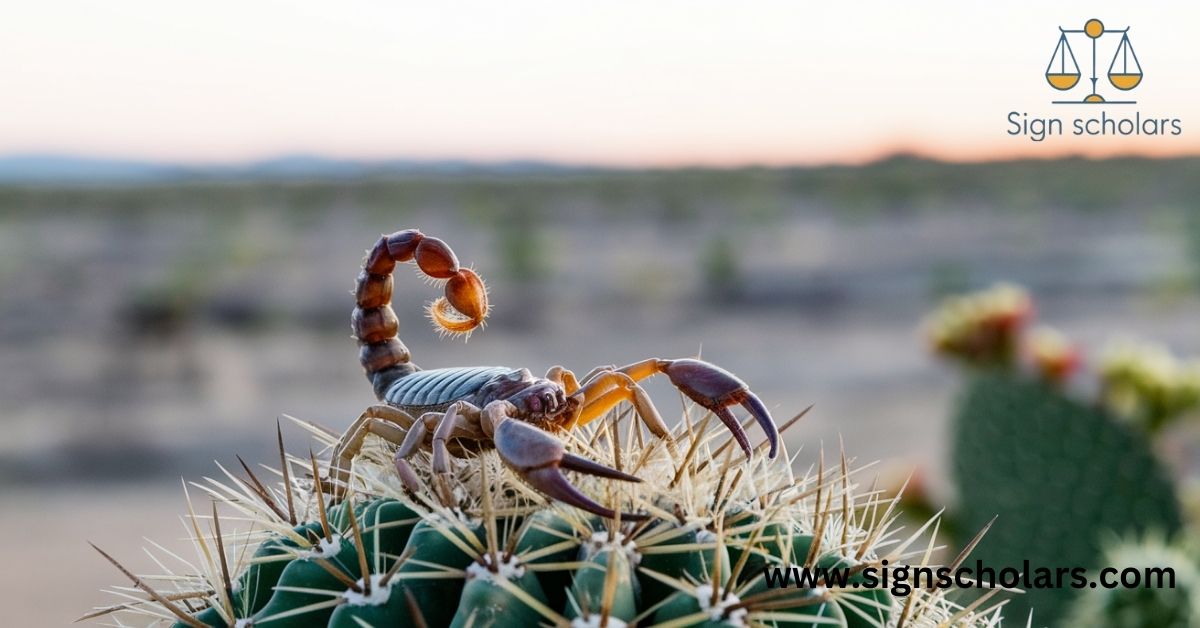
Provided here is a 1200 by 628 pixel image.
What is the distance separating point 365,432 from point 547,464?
0.43 m

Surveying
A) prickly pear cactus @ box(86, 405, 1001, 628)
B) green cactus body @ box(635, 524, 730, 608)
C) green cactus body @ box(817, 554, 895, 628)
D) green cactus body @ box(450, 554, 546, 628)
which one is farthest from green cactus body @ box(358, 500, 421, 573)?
green cactus body @ box(817, 554, 895, 628)

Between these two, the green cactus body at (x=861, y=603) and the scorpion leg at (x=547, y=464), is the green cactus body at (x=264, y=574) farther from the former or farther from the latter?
the green cactus body at (x=861, y=603)

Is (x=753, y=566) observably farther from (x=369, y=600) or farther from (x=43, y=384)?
(x=43, y=384)

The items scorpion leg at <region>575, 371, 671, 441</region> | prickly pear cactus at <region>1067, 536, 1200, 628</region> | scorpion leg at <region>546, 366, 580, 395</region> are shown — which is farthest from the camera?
prickly pear cactus at <region>1067, 536, 1200, 628</region>

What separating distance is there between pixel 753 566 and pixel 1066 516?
374 centimetres

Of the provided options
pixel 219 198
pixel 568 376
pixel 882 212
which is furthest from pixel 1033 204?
pixel 568 376

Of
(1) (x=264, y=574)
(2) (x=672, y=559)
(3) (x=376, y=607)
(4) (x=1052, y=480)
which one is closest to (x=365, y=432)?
(1) (x=264, y=574)

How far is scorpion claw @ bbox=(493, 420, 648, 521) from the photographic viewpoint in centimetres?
126

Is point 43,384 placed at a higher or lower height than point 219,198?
lower

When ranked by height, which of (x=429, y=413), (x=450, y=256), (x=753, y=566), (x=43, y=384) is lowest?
(x=43, y=384)

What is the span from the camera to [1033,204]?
34500mm

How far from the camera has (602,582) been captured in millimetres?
1222

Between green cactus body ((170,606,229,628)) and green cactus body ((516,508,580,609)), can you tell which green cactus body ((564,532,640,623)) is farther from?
green cactus body ((170,606,229,628))

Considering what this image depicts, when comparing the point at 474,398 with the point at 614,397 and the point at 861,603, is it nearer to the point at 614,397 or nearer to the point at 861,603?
the point at 614,397
